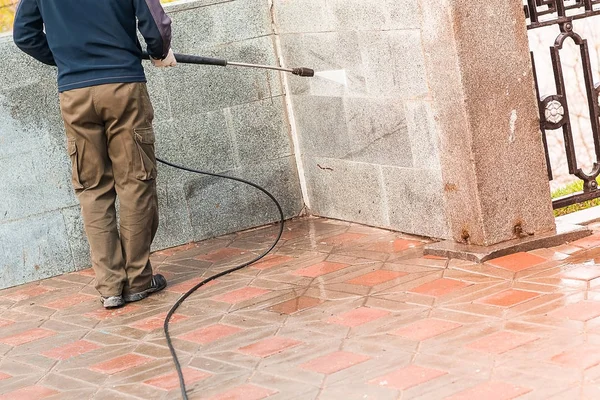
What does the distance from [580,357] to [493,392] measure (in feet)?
1.39

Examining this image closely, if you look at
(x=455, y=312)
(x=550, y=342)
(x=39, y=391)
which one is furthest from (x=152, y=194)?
(x=550, y=342)

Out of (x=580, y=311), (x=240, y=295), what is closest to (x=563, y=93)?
(x=580, y=311)

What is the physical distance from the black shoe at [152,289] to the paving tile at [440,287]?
158 centimetres

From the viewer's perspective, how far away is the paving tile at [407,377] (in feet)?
13.0

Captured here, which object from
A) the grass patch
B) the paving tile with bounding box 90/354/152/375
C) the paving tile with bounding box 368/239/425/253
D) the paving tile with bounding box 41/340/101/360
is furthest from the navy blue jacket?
the grass patch

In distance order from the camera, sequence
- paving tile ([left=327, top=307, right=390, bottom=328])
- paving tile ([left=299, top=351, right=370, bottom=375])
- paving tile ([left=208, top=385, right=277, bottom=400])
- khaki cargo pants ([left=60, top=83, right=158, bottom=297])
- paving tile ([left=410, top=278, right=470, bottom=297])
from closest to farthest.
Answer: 1. paving tile ([left=208, top=385, right=277, bottom=400])
2. paving tile ([left=299, top=351, right=370, bottom=375])
3. paving tile ([left=327, top=307, right=390, bottom=328])
4. paving tile ([left=410, top=278, right=470, bottom=297])
5. khaki cargo pants ([left=60, top=83, right=158, bottom=297])

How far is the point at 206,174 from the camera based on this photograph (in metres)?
7.14

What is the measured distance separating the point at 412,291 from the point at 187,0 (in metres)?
2.82

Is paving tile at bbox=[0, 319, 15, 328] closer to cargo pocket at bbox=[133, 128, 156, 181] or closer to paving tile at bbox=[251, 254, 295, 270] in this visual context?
cargo pocket at bbox=[133, 128, 156, 181]

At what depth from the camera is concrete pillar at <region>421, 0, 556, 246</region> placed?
17.9 ft

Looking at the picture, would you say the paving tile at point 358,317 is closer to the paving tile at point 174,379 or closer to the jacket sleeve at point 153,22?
the paving tile at point 174,379

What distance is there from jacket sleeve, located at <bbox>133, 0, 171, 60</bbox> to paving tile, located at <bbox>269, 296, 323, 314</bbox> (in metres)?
1.54

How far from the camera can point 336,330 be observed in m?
4.78

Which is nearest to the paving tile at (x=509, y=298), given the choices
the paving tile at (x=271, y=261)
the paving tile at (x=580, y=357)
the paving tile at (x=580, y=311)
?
the paving tile at (x=580, y=311)
